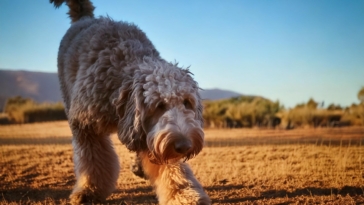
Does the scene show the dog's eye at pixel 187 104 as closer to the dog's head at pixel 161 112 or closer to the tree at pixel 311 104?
the dog's head at pixel 161 112

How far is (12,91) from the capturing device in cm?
430

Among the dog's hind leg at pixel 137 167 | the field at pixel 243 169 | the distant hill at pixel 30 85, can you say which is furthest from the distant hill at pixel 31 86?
the dog's hind leg at pixel 137 167

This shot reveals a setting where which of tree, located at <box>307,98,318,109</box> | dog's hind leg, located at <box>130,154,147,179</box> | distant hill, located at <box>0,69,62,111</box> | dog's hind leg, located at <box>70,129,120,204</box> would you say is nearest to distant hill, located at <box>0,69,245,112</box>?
distant hill, located at <box>0,69,62,111</box>

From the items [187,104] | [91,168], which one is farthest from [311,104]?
[91,168]

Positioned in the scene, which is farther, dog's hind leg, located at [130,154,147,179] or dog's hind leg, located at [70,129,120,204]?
dog's hind leg, located at [130,154,147,179]

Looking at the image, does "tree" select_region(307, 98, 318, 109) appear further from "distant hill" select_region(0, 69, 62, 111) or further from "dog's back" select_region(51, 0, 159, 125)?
"distant hill" select_region(0, 69, 62, 111)

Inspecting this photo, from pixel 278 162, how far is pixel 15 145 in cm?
282

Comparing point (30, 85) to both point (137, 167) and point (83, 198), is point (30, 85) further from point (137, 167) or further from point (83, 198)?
point (83, 198)

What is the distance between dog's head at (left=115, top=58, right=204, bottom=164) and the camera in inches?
→ 68.0

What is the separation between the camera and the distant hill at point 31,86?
422 centimetres

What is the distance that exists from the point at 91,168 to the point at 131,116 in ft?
2.89

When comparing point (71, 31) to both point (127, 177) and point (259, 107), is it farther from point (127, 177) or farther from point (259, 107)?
point (259, 107)

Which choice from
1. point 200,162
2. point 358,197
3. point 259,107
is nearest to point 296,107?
point 259,107

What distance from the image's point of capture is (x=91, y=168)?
104 inches
